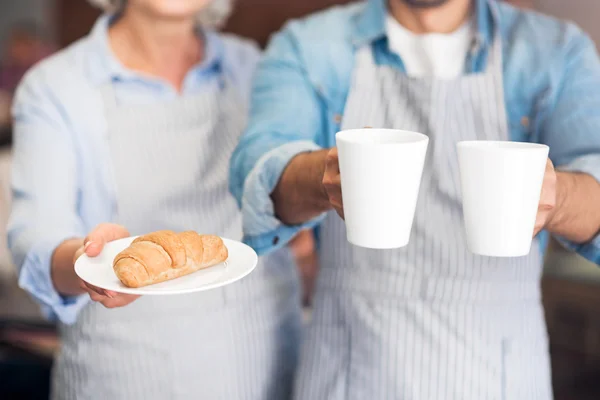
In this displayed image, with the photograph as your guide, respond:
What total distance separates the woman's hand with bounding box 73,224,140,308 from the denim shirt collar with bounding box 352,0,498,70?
0.53m

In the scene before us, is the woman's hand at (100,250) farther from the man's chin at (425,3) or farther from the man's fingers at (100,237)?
the man's chin at (425,3)

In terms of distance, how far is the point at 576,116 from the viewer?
111 centimetres

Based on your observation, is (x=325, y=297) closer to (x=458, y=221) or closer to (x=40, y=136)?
(x=458, y=221)

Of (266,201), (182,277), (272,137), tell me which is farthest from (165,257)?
(272,137)

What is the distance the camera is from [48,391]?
1960 millimetres

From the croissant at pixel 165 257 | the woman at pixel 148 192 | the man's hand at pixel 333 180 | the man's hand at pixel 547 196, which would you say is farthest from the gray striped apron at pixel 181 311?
the man's hand at pixel 547 196

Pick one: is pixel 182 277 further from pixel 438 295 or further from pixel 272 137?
pixel 438 295

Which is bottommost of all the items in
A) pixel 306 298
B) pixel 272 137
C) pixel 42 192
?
pixel 306 298

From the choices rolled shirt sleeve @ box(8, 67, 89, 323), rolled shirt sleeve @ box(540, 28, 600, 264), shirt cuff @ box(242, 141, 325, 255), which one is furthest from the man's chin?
rolled shirt sleeve @ box(8, 67, 89, 323)

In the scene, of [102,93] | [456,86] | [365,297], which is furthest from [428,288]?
[102,93]

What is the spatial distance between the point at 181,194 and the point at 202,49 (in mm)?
344

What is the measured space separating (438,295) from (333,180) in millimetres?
408

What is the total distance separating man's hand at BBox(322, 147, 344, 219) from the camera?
0.86m

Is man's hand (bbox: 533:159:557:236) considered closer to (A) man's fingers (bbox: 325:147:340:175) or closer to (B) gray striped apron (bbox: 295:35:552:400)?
(A) man's fingers (bbox: 325:147:340:175)
